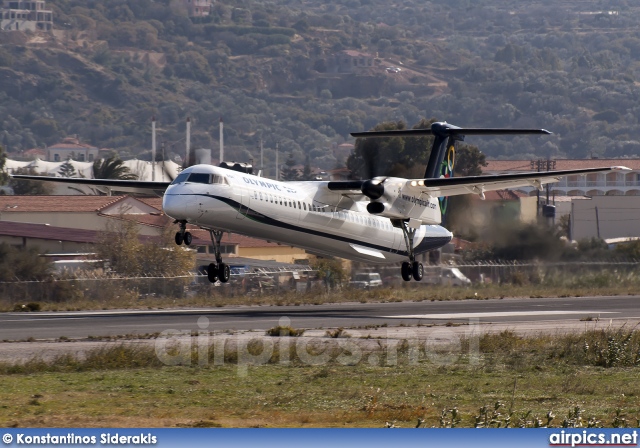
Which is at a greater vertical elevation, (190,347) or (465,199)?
A: (465,199)

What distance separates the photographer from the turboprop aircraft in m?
36.7

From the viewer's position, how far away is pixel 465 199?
172 feet

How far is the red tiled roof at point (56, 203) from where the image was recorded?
76.8 metres

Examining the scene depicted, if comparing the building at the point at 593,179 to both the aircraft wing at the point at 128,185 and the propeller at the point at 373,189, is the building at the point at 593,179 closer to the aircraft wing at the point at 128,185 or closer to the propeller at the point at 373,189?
the aircraft wing at the point at 128,185

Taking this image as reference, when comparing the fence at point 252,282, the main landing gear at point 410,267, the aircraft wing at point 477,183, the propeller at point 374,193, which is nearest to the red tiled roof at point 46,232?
the fence at point 252,282

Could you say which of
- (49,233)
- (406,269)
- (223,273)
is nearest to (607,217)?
(49,233)

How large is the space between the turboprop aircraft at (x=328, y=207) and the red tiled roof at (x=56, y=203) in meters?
31.0

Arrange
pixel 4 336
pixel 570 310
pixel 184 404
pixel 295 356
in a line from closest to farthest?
1. pixel 184 404
2. pixel 295 356
3. pixel 4 336
4. pixel 570 310

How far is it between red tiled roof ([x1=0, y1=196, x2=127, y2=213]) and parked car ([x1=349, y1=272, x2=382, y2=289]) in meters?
25.0

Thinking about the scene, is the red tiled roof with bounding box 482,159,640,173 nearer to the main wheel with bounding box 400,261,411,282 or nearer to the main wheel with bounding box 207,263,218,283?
the main wheel with bounding box 400,261,411,282

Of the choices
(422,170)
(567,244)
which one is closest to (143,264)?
(422,170)

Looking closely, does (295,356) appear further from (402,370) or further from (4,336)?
(4,336)

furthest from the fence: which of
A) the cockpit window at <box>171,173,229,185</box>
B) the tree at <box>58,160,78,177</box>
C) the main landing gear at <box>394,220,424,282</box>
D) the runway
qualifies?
the tree at <box>58,160,78,177</box>

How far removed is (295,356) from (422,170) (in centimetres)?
2606
